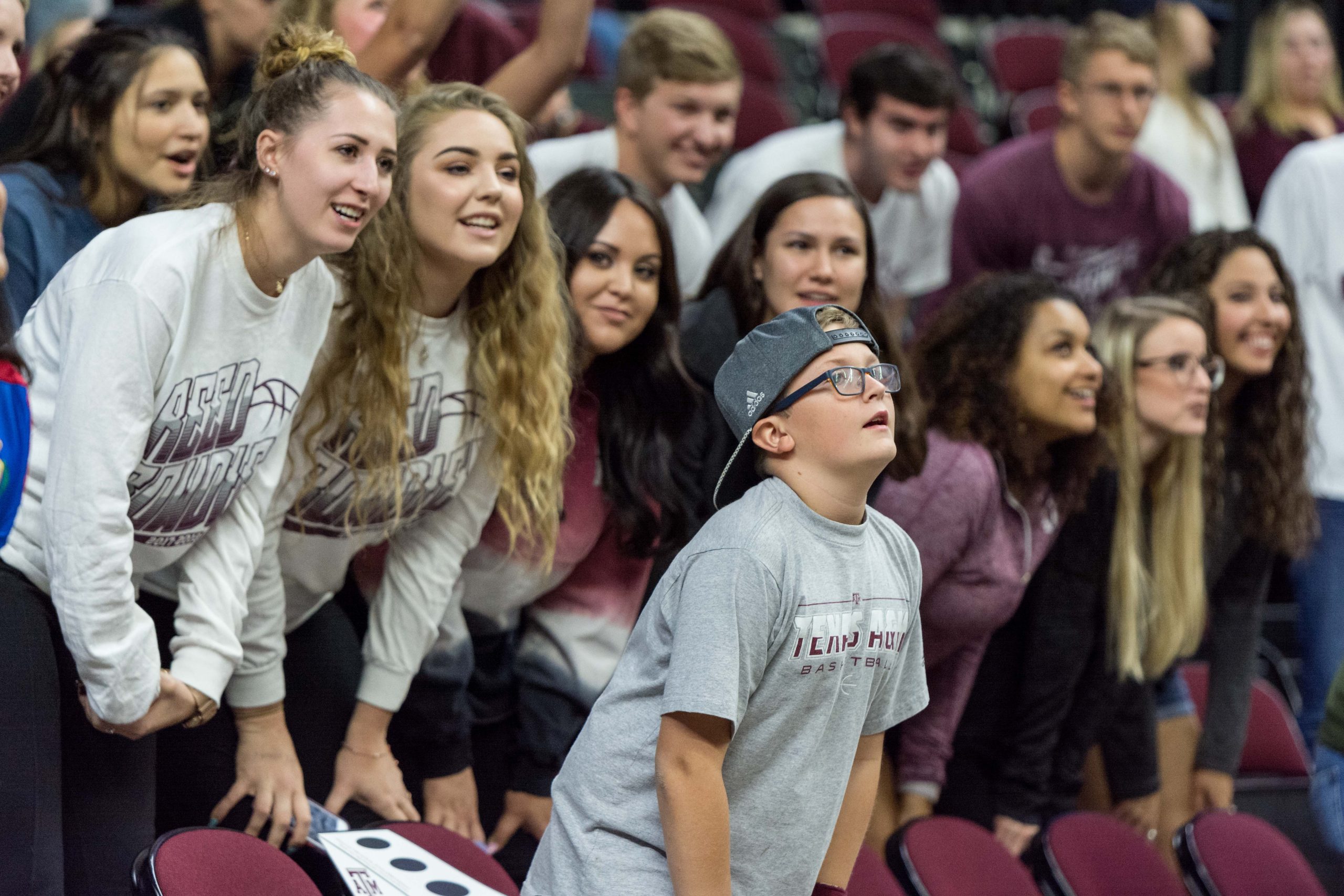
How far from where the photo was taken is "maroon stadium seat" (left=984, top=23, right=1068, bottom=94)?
21.2ft

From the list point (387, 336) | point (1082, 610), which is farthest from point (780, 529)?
point (1082, 610)

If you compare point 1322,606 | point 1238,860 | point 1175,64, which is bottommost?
point 1238,860

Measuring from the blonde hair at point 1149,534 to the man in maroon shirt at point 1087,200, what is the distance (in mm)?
734

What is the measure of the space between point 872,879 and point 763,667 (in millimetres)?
961

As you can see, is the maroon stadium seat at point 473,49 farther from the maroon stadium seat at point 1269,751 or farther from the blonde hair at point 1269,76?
the blonde hair at point 1269,76

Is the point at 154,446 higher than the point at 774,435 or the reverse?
the reverse

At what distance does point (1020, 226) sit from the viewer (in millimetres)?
4125

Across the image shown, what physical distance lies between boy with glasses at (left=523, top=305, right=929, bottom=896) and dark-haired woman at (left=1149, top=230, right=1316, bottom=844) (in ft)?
6.11

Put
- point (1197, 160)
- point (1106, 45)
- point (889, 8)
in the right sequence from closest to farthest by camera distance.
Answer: point (1106, 45) → point (1197, 160) → point (889, 8)

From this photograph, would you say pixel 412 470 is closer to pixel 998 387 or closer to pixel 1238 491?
pixel 998 387

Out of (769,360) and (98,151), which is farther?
(98,151)

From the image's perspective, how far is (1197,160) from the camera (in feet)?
16.1

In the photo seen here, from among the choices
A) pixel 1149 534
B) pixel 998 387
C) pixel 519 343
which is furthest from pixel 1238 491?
pixel 519 343

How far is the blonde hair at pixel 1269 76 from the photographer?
17.2ft
